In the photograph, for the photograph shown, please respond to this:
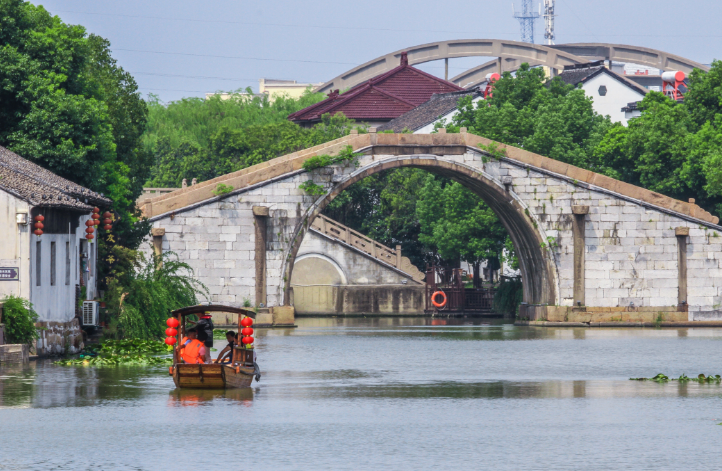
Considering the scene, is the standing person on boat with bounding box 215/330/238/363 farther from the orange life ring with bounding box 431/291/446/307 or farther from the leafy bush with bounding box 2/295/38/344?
the orange life ring with bounding box 431/291/446/307

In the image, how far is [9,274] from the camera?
28.0 meters

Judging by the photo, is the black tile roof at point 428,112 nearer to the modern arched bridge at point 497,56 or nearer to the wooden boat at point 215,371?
the modern arched bridge at point 497,56

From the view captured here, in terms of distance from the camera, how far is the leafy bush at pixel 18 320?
2711 centimetres

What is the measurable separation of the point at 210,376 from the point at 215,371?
0.23 meters

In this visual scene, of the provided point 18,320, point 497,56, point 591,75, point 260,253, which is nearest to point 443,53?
point 497,56

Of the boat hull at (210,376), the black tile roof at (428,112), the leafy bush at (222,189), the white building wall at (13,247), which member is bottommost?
the boat hull at (210,376)

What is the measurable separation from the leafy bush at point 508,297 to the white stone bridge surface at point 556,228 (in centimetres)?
822

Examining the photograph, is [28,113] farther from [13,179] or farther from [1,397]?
[1,397]

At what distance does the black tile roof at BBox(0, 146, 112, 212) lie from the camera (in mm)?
28094

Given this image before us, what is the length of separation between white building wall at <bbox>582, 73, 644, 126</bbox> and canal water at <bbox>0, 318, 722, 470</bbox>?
42856 mm

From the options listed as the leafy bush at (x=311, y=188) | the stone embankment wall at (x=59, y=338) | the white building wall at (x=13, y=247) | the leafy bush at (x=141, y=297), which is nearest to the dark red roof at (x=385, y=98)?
the leafy bush at (x=311, y=188)

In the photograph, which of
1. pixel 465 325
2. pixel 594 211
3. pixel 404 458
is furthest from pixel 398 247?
pixel 404 458

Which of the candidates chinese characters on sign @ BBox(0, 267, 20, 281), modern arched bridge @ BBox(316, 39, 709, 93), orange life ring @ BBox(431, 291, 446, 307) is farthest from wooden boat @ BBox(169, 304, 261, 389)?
modern arched bridge @ BBox(316, 39, 709, 93)

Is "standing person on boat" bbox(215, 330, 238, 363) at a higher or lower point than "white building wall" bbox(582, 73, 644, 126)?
lower
